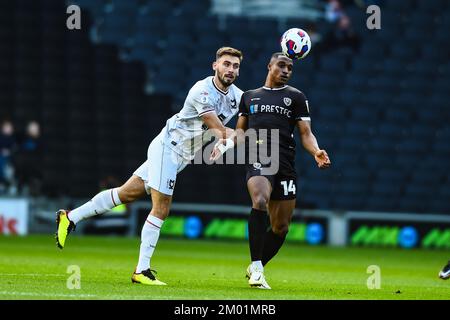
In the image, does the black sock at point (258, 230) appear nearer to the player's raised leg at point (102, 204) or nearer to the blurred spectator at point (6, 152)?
the player's raised leg at point (102, 204)

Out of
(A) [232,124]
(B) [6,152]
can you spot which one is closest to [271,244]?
(B) [6,152]

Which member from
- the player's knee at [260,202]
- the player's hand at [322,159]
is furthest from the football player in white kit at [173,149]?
the player's hand at [322,159]

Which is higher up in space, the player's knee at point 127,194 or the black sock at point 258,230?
the player's knee at point 127,194

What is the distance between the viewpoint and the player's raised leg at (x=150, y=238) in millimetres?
10336

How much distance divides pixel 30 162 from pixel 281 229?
13.6m

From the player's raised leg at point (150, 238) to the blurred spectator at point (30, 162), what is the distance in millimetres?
12408

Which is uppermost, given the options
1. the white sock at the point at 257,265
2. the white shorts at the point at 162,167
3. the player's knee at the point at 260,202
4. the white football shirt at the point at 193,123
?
the white football shirt at the point at 193,123

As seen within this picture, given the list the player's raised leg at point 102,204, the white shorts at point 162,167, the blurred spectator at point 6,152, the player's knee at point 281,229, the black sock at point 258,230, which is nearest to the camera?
the black sock at point 258,230

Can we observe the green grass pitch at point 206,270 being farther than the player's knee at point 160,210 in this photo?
No

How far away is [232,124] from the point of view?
24.3 metres

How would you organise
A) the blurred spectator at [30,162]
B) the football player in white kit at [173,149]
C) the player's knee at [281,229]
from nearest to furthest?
the football player in white kit at [173,149] < the player's knee at [281,229] < the blurred spectator at [30,162]

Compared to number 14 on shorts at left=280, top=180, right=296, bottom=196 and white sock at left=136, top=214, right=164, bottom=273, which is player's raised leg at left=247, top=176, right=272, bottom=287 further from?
white sock at left=136, top=214, right=164, bottom=273

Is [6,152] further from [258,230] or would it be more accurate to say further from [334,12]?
[258,230]
